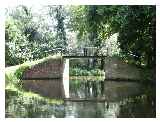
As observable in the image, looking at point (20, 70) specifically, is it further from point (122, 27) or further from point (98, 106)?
point (122, 27)

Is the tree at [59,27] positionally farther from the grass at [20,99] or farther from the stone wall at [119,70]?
the stone wall at [119,70]

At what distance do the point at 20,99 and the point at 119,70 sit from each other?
74 centimetres

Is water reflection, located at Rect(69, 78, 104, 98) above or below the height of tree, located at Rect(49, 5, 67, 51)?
below

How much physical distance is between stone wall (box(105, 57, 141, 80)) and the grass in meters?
0.38

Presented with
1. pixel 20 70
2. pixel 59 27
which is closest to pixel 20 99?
pixel 20 70

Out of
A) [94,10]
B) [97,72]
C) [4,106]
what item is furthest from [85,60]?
[4,106]

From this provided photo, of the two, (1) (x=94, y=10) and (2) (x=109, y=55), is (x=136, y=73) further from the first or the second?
(1) (x=94, y=10)

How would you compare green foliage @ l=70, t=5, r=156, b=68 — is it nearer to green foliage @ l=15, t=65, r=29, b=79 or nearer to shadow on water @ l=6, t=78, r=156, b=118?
shadow on water @ l=6, t=78, r=156, b=118

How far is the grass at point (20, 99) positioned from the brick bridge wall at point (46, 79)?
0.03m

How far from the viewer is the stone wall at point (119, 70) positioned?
3.87 m

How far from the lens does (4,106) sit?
3838mm

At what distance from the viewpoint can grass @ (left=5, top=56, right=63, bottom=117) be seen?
3.85 meters

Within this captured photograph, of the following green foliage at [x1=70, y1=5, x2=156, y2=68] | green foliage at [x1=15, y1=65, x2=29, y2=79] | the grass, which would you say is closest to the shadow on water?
the grass

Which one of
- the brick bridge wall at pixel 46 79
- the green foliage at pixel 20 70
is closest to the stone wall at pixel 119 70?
the brick bridge wall at pixel 46 79
